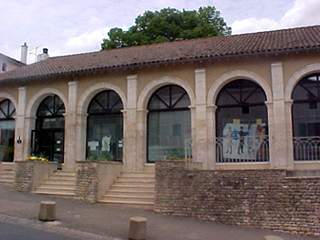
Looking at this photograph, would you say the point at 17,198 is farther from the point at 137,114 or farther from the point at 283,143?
the point at 283,143

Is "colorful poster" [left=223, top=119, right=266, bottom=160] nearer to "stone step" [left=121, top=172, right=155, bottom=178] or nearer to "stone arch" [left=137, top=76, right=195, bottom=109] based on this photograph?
"stone arch" [left=137, top=76, right=195, bottom=109]

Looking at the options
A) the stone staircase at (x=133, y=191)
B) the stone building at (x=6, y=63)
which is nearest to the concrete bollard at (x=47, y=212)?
the stone staircase at (x=133, y=191)

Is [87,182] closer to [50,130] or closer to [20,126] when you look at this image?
[50,130]

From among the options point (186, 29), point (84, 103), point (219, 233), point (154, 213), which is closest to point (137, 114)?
point (84, 103)

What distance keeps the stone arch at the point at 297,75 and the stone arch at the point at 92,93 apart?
6960 mm

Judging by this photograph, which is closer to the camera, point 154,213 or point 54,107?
point 154,213

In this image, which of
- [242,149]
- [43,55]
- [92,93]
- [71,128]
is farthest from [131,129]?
[43,55]

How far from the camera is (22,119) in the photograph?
21.3 metres

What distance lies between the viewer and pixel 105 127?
66.5ft

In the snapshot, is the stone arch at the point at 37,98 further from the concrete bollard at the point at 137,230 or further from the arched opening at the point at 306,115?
the concrete bollard at the point at 137,230

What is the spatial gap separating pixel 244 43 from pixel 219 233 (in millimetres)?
10071

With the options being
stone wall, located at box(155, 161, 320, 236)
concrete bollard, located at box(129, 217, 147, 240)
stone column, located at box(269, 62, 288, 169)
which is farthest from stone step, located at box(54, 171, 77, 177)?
concrete bollard, located at box(129, 217, 147, 240)

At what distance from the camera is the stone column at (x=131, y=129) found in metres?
18.5

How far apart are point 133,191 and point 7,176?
7017 millimetres
